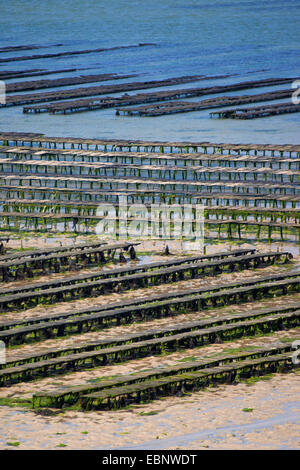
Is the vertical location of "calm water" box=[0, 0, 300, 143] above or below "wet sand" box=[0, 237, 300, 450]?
above

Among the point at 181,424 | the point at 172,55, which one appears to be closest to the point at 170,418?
the point at 181,424

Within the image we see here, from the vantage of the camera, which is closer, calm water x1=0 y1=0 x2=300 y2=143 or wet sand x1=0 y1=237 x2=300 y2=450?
wet sand x1=0 y1=237 x2=300 y2=450

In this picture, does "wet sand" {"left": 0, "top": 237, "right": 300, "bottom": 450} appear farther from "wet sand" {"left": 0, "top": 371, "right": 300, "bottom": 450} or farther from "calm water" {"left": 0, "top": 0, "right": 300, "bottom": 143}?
"calm water" {"left": 0, "top": 0, "right": 300, "bottom": 143}

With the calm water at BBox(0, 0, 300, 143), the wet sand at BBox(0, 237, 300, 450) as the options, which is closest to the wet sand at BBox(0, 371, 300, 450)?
the wet sand at BBox(0, 237, 300, 450)

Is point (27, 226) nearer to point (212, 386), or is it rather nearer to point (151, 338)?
point (151, 338)

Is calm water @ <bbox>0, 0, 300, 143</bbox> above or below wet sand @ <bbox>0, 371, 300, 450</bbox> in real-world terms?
above

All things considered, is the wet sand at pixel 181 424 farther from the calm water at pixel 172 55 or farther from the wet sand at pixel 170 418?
the calm water at pixel 172 55

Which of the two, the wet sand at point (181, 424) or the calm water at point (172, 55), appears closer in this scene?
the wet sand at point (181, 424)

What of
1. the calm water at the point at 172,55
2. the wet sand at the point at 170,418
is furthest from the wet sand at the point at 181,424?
the calm water at the point at 172,55
